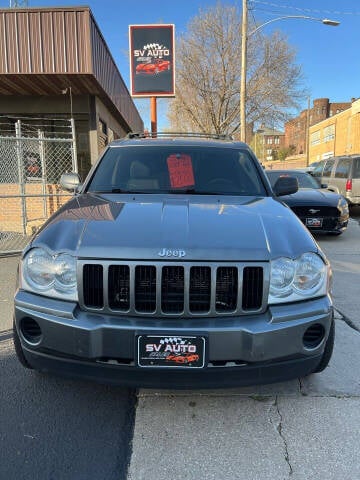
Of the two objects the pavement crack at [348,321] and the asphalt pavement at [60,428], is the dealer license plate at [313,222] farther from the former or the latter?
the asphalt pavement at [60,428]

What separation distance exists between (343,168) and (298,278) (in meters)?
12.1

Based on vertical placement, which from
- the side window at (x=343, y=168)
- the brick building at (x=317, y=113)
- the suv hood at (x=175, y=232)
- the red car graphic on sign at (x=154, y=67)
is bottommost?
the suv hood at (x=175, y=232)

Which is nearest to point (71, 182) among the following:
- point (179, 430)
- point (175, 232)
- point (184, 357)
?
point (175, 232)

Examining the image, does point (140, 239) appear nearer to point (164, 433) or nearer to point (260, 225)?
point (260, 225)

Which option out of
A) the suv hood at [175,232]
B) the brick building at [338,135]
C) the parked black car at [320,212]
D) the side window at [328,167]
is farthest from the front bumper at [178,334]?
the brick building at [338,135]

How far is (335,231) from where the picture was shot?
336 inches

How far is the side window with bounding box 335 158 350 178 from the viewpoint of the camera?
12884 mm

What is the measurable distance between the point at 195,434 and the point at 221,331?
2.38 feet

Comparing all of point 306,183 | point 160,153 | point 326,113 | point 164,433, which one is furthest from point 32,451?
point 326,113

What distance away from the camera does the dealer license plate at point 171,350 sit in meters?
2.11

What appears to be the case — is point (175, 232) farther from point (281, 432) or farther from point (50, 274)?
point (281, 432)

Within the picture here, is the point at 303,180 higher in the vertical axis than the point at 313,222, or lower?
higher

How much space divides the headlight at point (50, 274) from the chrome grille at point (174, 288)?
0.27ft

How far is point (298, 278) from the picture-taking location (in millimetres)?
2316
